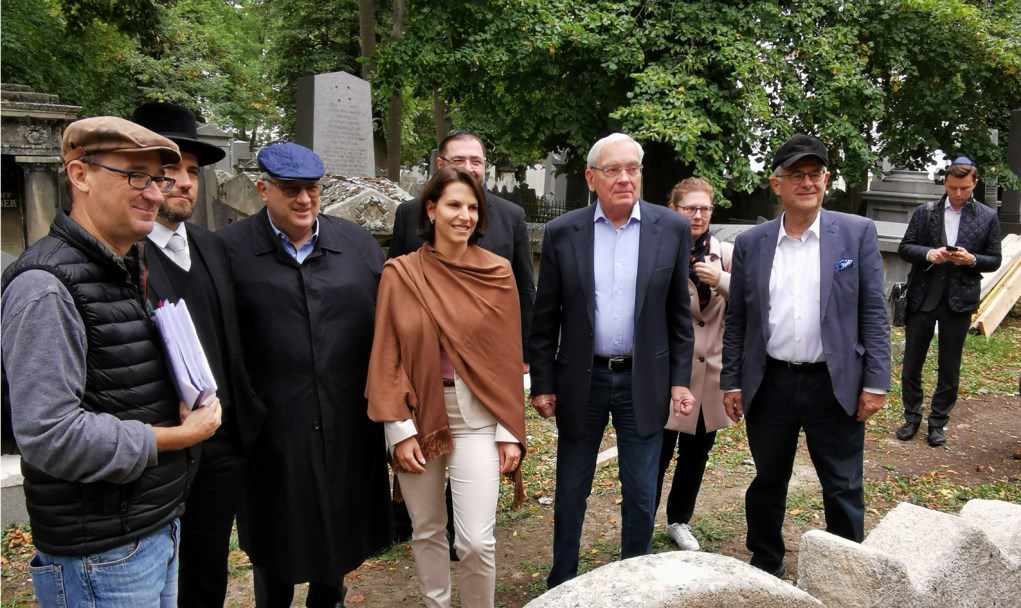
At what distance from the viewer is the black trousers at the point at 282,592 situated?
10.4ft

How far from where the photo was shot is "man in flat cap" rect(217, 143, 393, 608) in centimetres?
299

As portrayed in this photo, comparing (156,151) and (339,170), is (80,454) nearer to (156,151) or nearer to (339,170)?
(156,151)

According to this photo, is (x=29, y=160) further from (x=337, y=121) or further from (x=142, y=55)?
(x=142, y=55)

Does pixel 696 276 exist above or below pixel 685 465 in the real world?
above

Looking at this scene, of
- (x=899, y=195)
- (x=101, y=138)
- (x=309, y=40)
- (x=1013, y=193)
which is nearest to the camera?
(x=101, y=138)

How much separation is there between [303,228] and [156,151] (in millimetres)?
1027

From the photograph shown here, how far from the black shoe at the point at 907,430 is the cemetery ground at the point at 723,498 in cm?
8

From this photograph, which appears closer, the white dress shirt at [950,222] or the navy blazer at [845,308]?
the navy blazer at [845,308]

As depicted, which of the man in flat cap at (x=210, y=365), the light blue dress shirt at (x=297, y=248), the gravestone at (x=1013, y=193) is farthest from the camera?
the gravestone at (x=1013, y=193)

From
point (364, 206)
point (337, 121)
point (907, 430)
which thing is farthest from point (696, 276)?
point (337, 121)

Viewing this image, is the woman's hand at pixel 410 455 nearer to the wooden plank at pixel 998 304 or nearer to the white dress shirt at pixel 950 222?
the white dress shirt at pixel 950 222

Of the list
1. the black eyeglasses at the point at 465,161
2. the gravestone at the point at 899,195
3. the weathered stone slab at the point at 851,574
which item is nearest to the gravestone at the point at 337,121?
the black eyeglasses at the point at 465,161

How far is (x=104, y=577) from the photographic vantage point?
77.7 inches

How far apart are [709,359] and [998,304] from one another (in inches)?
321
